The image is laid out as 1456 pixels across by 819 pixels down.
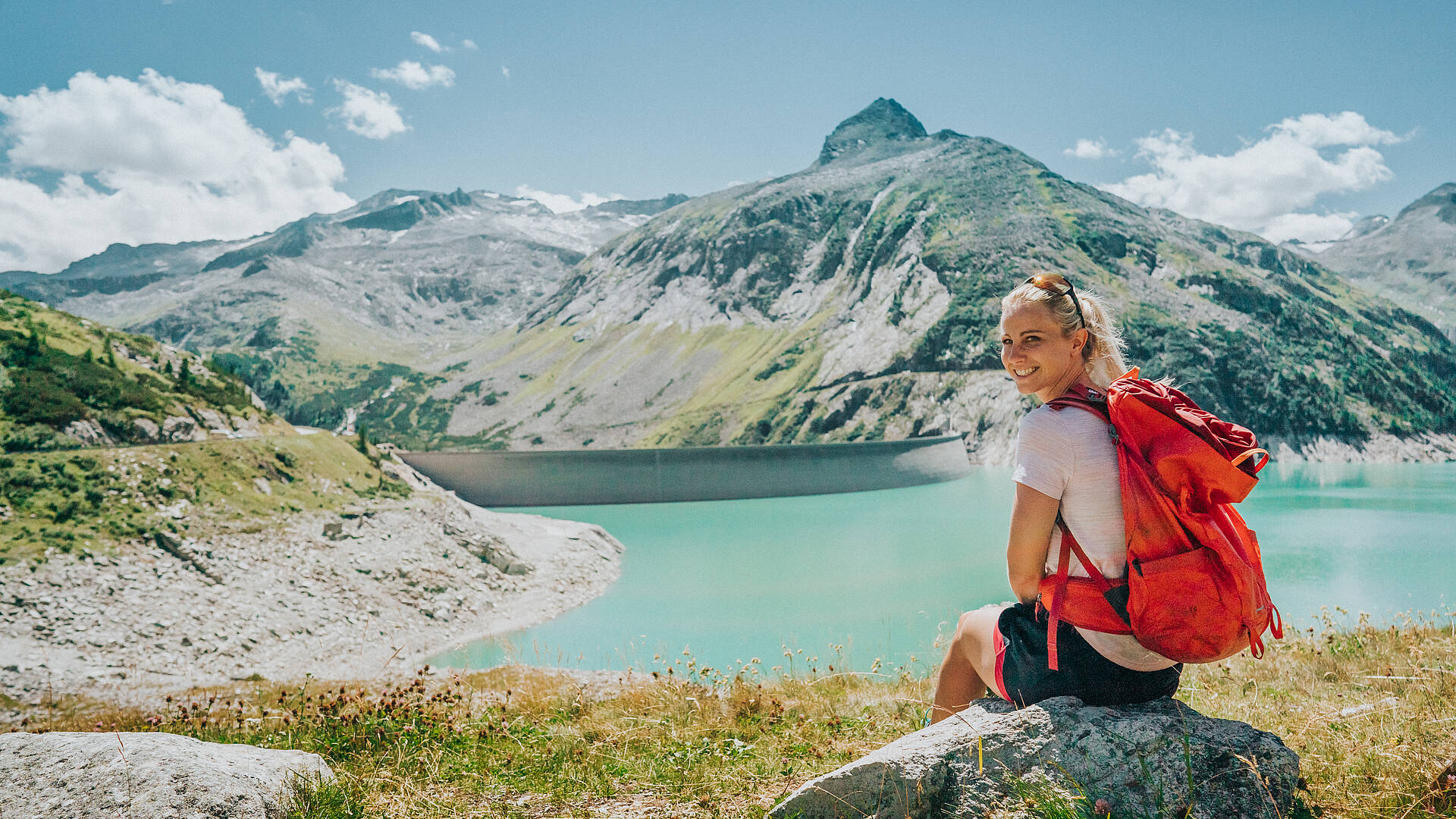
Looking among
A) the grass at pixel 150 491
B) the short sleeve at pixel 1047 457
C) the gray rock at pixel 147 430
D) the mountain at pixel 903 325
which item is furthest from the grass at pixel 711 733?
the mountain at pixel 903 325

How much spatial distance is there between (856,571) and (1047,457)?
2346 cm

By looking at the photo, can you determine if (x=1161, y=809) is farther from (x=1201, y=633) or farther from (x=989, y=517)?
(x=989, y=517)

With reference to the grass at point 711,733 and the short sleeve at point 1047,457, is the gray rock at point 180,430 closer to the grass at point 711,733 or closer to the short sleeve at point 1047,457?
the grass at point 711,733

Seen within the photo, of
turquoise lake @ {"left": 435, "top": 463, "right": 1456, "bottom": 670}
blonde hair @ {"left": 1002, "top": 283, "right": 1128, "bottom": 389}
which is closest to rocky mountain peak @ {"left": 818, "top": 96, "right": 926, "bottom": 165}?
turquoise lake @ {"left": 435, "top": 463, "right": 1456, "bottom": 670}

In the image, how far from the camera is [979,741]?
2.84 m

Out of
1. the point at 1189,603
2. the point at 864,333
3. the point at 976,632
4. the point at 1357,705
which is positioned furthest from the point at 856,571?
the point at 864,333

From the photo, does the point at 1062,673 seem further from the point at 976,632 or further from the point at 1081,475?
the point at 1081,475

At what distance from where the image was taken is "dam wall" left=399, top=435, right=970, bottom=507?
140 ft

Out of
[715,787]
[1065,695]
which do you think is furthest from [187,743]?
[1065,695]

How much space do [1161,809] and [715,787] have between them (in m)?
2.03

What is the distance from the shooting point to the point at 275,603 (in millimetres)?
15680

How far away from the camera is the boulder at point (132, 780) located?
10.2ft

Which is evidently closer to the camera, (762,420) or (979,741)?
(979,741)

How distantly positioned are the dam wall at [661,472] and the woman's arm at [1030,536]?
132 feet
